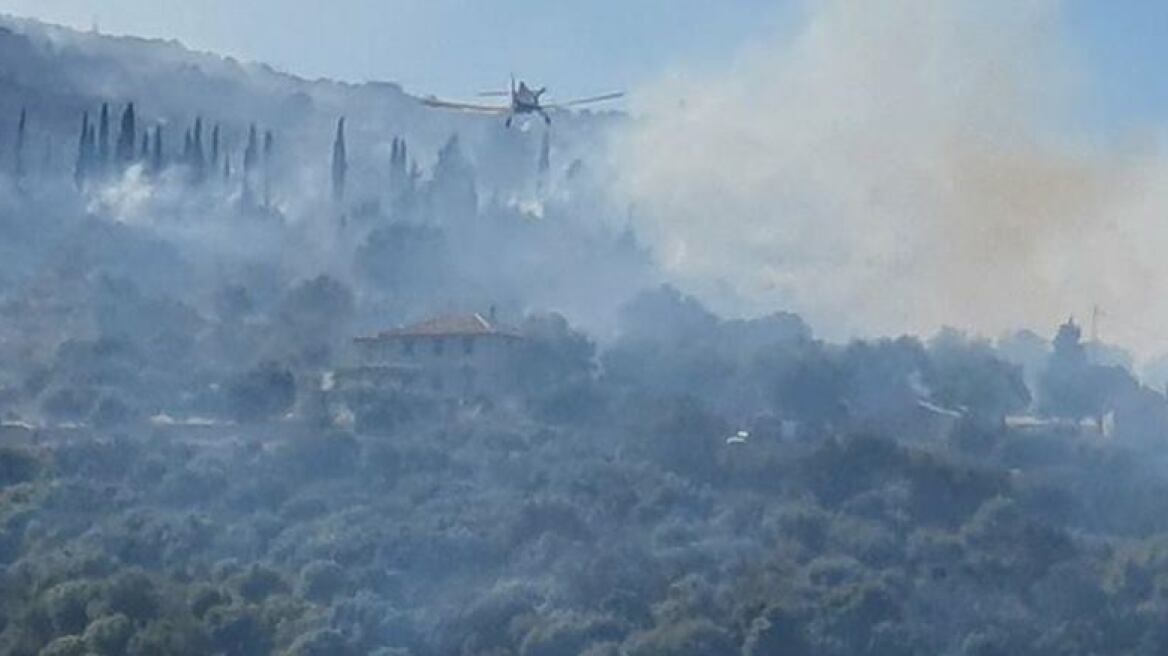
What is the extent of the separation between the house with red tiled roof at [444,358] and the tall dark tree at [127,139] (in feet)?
82.0

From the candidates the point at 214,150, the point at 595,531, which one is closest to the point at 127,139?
the point at 214,150

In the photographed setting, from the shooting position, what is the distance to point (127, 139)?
8388cm

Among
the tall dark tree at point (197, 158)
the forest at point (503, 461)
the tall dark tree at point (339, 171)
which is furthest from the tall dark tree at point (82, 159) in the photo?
the tall dark tree at point (339, 171)

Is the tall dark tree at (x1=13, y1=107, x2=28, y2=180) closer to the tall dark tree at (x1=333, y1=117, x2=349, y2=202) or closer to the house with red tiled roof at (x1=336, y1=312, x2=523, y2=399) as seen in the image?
the tall dark tree at (x1=333, y1=117, x2=349, y2=202)

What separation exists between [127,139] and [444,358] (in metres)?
29.9

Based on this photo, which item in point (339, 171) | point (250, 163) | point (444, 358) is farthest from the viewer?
point (250, 163)

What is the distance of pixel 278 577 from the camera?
3816cm

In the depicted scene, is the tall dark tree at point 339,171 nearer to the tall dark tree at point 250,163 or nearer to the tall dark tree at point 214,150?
the tall dark tree at point 250,163

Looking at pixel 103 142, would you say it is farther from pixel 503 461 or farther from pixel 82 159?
pixel 503 461

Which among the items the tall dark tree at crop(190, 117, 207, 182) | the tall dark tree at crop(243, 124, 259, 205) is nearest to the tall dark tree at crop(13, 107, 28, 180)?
the tall dark tree at crop(190, 117, 207, 182)

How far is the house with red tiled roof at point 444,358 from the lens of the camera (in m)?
55.9

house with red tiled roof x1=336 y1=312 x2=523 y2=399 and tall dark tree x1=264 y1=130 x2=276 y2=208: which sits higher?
tall dark tree x1=264 y1=130 x2=276 y2=208

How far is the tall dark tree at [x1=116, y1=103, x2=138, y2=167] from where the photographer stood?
82.0 m

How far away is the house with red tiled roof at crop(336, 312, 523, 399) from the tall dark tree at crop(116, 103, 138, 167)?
2499cm
